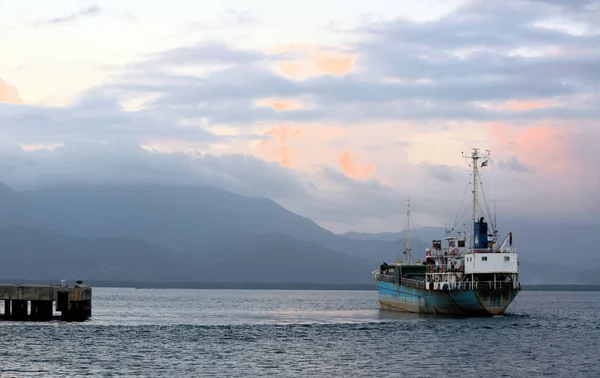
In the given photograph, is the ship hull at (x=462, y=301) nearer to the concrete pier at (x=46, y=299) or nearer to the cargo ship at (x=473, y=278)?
the cargo ship at (x=473, y=278)

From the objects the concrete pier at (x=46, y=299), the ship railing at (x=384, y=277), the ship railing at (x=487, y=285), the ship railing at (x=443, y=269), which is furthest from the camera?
the ship railing at (x=384, y=277)

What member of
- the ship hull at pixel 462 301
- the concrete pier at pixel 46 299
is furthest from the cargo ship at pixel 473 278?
the concrete pier at pixel 46 299

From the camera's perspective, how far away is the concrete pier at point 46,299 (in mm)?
110125

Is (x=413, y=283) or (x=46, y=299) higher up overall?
(x=413, y=283)

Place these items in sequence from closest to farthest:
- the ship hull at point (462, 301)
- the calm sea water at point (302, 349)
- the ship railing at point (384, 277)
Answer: the calm sea water at point (302, 349) → the ship hull at point (462, 301) → the ship railing at point (384, 277)

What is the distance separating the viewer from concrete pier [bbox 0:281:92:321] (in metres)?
110

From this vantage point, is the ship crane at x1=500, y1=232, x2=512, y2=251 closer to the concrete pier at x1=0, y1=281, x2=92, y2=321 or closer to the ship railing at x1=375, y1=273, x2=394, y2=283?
the ship railing at x1=375, y1=273, x2=394, y2=283

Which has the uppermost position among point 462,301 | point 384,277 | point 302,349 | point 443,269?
point 443,269

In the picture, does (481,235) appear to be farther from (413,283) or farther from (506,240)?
(413,283)

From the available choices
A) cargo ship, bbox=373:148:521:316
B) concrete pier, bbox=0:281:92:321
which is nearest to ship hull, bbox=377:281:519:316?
cargo ship, bbox=373:148:521:316

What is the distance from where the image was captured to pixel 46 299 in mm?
109750

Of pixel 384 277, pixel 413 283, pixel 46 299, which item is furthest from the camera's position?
pixel 384 277

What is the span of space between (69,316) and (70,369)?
46534 mm

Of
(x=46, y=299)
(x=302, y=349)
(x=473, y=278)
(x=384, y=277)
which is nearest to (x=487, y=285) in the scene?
(x=473, y=278)
